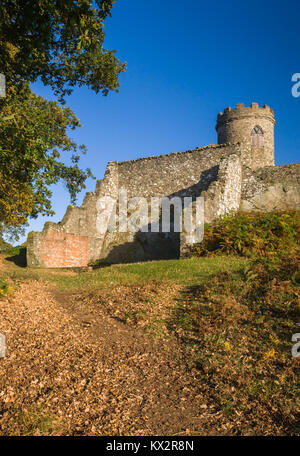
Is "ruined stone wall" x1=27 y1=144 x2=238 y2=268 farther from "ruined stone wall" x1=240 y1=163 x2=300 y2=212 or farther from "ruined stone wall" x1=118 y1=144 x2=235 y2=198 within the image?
"ruined stone wall" x1=240 y1=163 x2=300 y2=212

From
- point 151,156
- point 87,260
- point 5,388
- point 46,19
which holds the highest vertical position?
point 151,156

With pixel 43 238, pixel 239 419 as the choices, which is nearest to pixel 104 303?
pixel 239 419

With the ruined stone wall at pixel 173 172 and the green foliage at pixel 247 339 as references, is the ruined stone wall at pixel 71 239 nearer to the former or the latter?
the ruined stone wall at pixel 173 172

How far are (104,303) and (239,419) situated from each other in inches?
222

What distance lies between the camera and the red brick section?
17250 mm

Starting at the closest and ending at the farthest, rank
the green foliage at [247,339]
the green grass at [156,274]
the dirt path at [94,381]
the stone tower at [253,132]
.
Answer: the dirt path at [94,381]
the green foliage at [247,339]
the green grass at [156,274]
the stone tower at [253,132]

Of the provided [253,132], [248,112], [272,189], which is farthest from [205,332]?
[248,112]

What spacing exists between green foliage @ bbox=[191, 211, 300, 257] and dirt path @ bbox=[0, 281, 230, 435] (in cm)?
729

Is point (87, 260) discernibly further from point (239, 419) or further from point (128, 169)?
point (239, 419)

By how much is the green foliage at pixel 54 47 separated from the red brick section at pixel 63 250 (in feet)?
26.4

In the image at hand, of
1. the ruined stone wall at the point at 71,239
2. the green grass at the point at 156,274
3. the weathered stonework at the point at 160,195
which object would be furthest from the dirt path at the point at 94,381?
the weathered stonework at the point at 160,195

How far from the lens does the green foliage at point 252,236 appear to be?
12999mm
